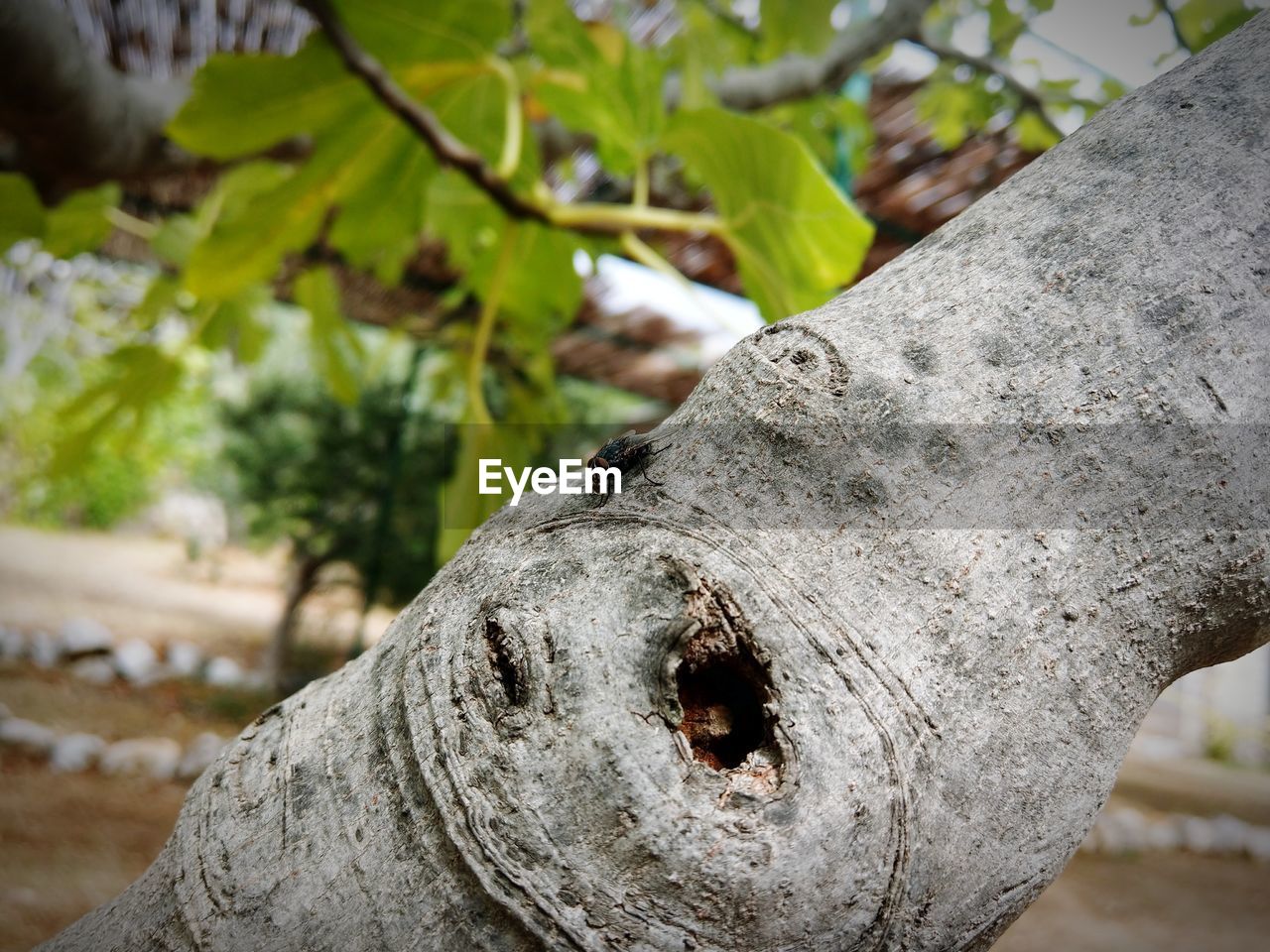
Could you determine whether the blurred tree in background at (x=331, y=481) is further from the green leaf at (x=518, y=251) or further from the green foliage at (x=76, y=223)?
the green leaf at (x=518, y=251)

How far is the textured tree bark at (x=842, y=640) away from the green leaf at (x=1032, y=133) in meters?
1.46

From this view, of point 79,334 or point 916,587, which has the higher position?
point 79,334

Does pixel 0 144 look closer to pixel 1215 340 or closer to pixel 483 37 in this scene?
pixel 483 37

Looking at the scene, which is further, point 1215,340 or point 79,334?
point 79,334

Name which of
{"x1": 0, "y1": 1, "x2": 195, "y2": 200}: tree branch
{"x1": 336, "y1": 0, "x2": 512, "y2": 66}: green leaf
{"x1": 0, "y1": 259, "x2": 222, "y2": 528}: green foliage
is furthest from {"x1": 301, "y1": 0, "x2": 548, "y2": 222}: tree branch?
{"x1": 0, "y1": 259, "x2": 222, "y2": 528}: green foliage

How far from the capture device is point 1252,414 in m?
0.36

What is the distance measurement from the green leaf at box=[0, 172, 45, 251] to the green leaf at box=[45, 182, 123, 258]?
36 cm

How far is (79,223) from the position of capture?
1.62 metres

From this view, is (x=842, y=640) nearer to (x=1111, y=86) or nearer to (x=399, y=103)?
(x=399, y=103)

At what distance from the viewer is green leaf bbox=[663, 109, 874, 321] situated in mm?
775

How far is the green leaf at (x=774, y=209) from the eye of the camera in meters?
0.78

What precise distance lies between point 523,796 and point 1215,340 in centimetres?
37

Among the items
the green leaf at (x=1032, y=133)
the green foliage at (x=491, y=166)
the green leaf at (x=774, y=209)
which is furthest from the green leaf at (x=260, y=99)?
the green leaf at (x=1032, y=133)

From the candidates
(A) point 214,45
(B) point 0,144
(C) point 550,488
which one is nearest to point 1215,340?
(C) point 550,488
